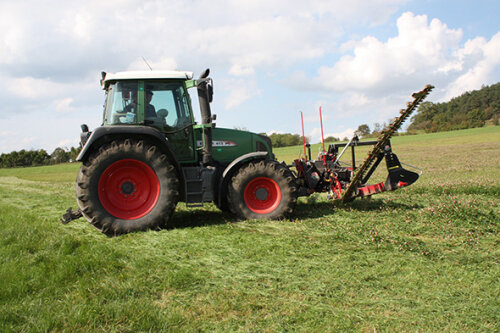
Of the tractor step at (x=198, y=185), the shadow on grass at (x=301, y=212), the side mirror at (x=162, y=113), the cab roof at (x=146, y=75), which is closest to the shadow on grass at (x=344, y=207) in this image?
the shadow on grass at (x=301, y=212)

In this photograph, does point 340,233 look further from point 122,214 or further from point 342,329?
point 122,214

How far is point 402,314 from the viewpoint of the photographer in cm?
282

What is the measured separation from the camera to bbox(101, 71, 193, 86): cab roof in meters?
5.97

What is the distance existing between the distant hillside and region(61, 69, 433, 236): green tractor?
51237 millimetres

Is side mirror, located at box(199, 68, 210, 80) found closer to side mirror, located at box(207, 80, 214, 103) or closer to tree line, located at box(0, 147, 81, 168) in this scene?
side mirror, located at box(207, 80, 214, 103)

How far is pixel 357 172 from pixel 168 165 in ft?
10.8

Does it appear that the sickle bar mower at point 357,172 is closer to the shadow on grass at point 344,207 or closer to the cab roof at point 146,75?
the shadow on grass at point 344,207

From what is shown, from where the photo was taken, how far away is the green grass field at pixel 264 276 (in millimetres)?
2773

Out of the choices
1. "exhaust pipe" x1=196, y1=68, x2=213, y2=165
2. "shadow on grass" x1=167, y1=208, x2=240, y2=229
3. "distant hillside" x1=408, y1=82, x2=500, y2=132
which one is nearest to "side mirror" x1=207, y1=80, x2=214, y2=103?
"exhaust pipe" x1=196, y1=68, x2=213, y2=165

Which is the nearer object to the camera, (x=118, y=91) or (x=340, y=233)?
(x=340, y=233)

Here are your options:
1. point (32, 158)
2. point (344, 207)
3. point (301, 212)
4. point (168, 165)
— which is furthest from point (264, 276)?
point (32, 158)

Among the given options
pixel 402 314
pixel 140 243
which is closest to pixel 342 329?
pixel 402 314

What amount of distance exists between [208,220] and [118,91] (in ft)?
9.00

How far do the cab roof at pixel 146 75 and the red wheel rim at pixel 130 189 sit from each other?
1421mm
